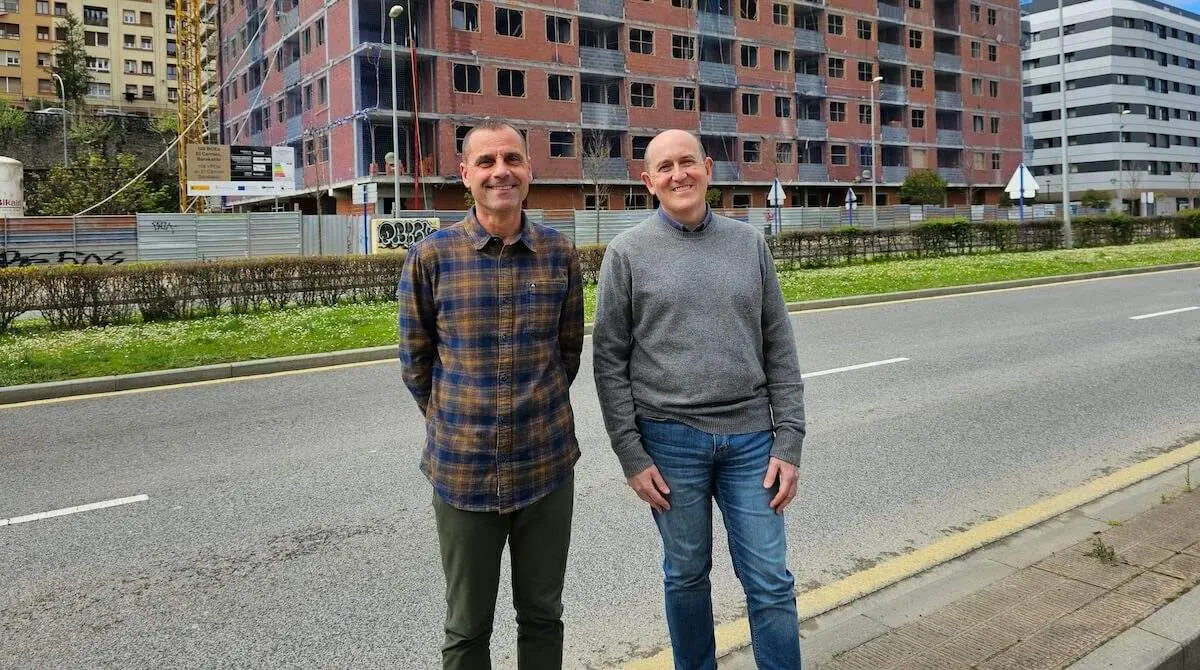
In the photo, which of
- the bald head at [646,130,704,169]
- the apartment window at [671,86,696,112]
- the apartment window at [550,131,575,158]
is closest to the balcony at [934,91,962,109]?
the apartment window at [671,86,696,112]

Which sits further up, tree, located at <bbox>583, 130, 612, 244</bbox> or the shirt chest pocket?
tree, located at <bbox>583, 130, 612, 244</bbox>

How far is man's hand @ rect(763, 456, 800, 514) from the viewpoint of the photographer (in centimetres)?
279

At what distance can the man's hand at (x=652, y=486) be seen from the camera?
2.79 m

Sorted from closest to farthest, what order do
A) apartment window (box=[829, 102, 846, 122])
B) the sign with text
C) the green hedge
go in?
1. the green hedge
2. the sign with text
3. apartment window (box=[829, 102, 846, 122])

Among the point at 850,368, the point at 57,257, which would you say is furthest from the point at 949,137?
the point at 850,368

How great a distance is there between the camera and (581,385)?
31.2 feet

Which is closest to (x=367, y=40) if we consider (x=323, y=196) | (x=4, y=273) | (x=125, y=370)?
(x=323, y=196)

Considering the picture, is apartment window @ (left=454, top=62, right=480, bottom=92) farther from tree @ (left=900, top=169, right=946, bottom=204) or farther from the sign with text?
tree @ (left=900, top=169, right=946, bottom=204)

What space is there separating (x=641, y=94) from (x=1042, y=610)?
47867mm

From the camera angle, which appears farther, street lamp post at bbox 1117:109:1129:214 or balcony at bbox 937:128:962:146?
street lamp post at bbox 1117:109:1129:214

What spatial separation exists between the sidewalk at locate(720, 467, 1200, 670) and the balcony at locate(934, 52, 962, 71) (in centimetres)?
6596

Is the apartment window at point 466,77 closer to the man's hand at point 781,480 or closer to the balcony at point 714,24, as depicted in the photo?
the balcony at point 714,24

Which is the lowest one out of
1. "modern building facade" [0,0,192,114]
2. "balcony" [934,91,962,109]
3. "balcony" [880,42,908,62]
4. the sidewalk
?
the sidewalk

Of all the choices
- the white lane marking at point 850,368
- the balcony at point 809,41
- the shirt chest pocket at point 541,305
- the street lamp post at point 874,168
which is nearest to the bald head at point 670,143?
the shirt chest pocket at point 541,305
